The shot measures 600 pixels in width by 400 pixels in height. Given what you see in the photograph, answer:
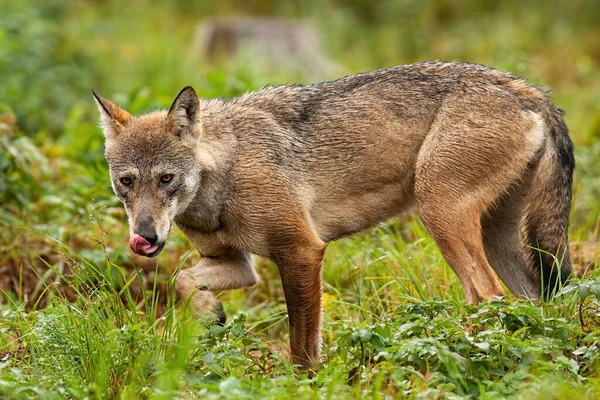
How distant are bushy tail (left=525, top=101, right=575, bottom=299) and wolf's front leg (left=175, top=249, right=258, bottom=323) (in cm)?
208

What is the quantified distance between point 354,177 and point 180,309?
62.0 inches

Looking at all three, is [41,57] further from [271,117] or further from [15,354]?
[15,354]

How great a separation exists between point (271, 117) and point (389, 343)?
7.13 feet

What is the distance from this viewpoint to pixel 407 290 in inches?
263

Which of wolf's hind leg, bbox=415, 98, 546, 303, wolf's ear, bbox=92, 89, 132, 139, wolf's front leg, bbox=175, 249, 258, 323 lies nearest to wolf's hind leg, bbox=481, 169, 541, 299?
wolf's hind leg, bbox=415, 98, 546, 303

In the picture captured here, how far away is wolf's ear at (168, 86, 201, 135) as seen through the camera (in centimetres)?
607

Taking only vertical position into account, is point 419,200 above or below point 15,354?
above

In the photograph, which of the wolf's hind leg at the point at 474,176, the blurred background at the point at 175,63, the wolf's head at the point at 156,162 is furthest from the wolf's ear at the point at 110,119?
the wolf's hind leg at the point at 474,176

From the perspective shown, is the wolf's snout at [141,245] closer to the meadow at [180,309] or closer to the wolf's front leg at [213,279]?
the meadow at [180,309]

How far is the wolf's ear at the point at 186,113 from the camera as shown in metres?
6.07

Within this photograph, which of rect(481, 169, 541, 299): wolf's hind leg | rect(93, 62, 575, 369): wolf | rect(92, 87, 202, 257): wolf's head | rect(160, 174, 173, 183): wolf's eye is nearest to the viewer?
rect(92, 87, 202, 257): wolf's head

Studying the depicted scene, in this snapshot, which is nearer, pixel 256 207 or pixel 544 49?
pixel 256 207

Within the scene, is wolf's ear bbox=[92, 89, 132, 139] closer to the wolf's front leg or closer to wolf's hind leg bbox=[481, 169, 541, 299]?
the wolf's front leg

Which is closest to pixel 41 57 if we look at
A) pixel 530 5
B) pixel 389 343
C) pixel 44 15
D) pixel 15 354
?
pixel 44 15
